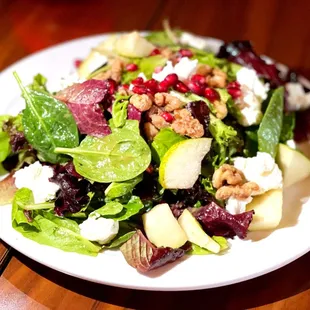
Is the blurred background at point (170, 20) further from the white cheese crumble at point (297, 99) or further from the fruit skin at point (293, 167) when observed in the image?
the fruit skin at point (293, 167)

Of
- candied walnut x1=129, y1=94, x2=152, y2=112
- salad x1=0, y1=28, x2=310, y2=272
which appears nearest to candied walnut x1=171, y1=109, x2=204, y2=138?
salad x1=0, y1=28, x2=310, y2=272

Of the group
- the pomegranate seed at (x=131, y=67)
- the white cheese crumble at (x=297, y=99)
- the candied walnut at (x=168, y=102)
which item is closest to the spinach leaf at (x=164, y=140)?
the candied walnut at (x=168, y=102)

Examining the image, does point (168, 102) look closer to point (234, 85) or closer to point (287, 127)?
point (234, 85)

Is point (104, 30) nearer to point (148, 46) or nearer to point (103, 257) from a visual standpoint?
point (148, 46)

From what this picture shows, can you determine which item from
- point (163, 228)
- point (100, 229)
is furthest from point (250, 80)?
point (100, 229)

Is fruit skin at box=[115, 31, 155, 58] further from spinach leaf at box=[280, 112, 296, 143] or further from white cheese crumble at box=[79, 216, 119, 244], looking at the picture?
→ white cheese crumble at box=[79, 216, 119, 244]
